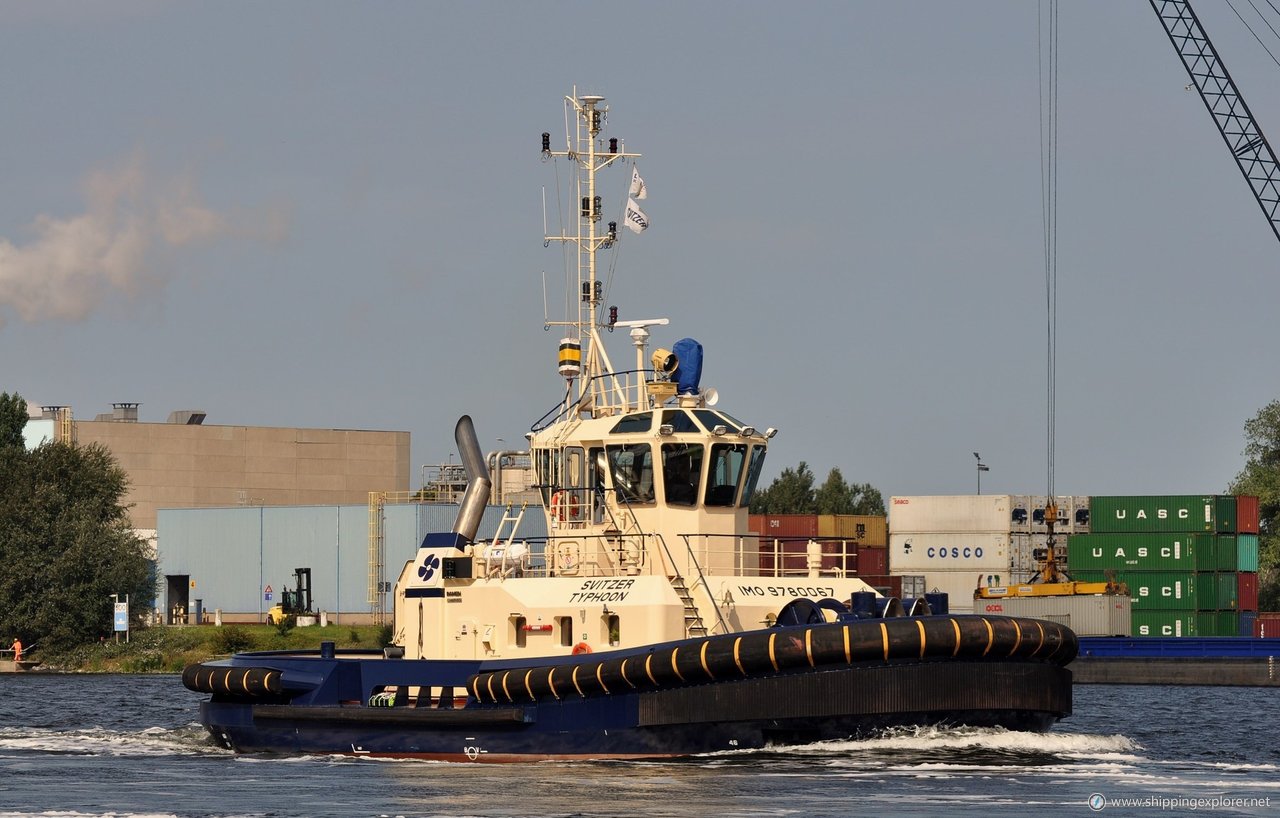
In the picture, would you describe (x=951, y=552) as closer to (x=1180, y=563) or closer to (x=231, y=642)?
(x=1180, y=563)

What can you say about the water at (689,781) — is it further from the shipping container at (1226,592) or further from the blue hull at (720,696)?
the shipping container at (1226,592)

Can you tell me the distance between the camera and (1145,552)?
62.1 meters

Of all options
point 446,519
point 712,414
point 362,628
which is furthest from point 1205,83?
point 712,414

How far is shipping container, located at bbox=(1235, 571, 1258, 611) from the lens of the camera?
61812 mm

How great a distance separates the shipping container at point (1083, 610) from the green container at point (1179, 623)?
2917mm

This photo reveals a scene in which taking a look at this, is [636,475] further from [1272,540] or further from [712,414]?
[1272,540]

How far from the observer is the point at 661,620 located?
67.2 feet

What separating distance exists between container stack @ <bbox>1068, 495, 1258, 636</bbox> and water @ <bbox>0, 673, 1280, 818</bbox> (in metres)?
37.6

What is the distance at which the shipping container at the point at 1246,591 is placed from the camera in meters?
61.8

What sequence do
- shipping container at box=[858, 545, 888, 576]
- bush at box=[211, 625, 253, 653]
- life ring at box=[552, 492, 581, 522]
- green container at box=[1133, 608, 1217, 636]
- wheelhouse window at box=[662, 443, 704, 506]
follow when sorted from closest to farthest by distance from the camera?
wheelhouse window at box=[662, 443, 704, 506] → life ring at box=[552, 492, 581, 522] → bush at box=[211, 625, 253, 653] → green container at box=[1133, 608, 1217, 636] → shipping container at box=[858, 545, 888, 576]

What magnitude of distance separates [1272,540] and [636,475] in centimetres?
5718

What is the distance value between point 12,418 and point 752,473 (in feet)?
162

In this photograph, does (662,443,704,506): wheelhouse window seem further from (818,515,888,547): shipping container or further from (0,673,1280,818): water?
(818,515,888,547): shipping container

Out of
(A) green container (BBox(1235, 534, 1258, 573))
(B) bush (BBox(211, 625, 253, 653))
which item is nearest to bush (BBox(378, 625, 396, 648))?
(B) bush (BBox(211, 625, 253, 653))
